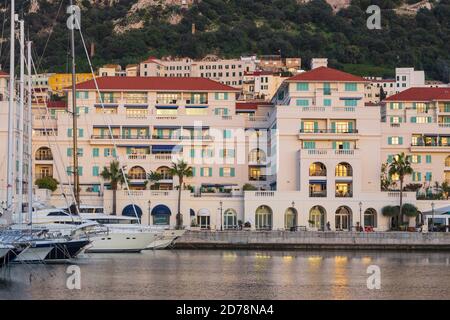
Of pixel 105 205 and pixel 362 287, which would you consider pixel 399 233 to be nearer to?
pixel 105 205

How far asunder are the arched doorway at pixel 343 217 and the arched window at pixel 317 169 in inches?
130

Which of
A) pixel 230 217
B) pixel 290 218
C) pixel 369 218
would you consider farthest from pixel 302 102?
pixel 230 217

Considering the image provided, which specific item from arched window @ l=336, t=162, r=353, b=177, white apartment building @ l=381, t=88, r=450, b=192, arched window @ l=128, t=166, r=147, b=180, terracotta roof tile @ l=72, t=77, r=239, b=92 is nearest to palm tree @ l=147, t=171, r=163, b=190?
arched window @ l=128, t=166, r=147, b=180

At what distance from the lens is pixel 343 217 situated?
94688mm

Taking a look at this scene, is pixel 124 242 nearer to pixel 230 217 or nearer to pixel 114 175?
pixel 114 175

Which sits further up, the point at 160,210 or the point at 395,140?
the point at 395,140

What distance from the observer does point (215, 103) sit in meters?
108

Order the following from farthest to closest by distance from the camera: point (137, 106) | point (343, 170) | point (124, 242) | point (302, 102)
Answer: point (137, 106)
point (302, 102)
point (343, 170)
point (124, 242)

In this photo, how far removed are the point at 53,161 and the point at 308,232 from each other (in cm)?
2762

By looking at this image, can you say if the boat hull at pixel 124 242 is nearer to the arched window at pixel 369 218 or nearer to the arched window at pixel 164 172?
the arched window at pixel 369 218

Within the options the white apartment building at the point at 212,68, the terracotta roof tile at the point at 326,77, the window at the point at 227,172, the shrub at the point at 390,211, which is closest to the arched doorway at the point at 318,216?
the shrub at the point at 390,211

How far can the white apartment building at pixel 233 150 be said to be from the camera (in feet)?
308

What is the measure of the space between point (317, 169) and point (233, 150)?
424 inches
